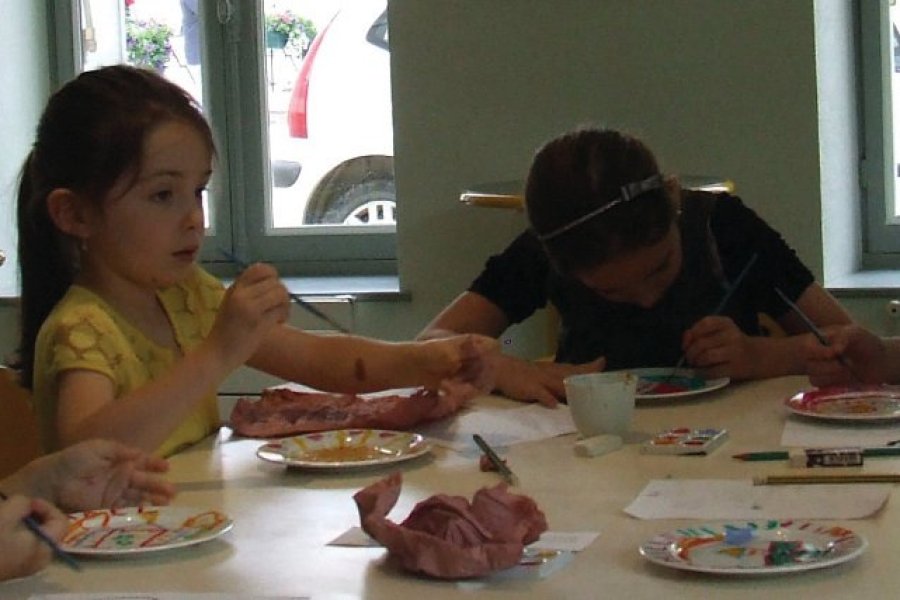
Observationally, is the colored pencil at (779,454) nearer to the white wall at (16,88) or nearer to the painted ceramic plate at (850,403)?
the painted ceramic plate at (850,403)

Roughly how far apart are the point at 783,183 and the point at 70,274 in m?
1.98

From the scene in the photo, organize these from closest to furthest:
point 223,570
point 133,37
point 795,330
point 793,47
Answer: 1. point 223,570
2. point 795,330
3. point 793,47
4. point 133,37

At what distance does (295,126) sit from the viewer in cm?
419

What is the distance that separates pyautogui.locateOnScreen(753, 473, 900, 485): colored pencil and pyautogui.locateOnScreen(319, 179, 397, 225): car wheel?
2740 millimetres

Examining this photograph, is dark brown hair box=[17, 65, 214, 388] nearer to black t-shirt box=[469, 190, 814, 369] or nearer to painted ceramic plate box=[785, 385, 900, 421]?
black t-shirt box=[469, 190, 814, 369]

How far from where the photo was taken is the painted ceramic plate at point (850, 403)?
5.73 ft

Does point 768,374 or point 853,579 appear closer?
point 853,579

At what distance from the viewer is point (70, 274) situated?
1915 mm

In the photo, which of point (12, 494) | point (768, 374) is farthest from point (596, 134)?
point (12, 494)

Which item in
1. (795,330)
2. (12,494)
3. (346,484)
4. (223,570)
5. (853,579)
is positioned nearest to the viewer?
(853,579)

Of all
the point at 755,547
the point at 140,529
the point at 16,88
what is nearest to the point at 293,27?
the point at 16,88

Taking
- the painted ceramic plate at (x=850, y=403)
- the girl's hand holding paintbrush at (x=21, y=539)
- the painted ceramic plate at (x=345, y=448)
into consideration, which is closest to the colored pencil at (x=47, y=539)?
the girl's hand holding paintbrush at (x=21, y=539)

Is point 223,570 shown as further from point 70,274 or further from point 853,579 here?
point 70,274

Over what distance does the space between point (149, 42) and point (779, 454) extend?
10.4 feet
